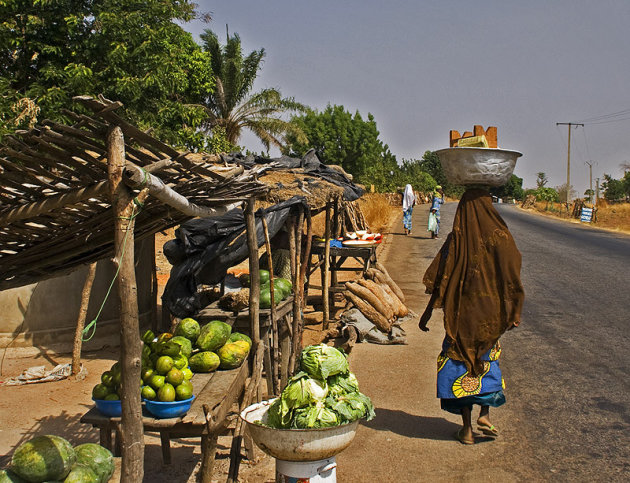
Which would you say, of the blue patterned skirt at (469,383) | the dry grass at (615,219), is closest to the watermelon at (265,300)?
the blue patterned skirt at (469,383)

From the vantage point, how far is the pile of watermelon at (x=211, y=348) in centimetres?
456

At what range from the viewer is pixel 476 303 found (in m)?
4.75

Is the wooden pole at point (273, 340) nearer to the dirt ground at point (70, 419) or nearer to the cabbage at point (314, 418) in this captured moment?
the dirt ground at point (70, 419)

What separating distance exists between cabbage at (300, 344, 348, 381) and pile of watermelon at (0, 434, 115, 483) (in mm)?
1233

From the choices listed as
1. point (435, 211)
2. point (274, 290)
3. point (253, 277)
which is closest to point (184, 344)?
point (253, 277)

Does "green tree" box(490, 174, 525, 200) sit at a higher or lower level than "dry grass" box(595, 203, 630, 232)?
higher

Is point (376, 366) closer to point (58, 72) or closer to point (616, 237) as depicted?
point (58, 72)

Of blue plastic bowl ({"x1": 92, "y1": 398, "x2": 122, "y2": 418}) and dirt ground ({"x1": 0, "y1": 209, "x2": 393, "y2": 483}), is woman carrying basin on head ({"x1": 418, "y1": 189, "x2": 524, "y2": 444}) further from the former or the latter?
blue plastic bowl ({"x1": 92, "y1": 398, "x2": 122, "y2": 418})

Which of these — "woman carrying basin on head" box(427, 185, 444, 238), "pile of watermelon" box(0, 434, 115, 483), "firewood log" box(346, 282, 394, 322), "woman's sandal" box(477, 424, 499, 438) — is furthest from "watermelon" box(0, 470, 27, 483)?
"woman carrying basin on head" box(427, 185, 444, 238)

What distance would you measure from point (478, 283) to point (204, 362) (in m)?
2.25

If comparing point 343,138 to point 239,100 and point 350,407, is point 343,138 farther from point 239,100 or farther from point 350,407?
point 350,407

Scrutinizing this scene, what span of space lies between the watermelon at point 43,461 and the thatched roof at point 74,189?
1.19m

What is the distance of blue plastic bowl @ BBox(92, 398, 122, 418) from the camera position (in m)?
3.77

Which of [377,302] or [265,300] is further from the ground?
[265,300]
